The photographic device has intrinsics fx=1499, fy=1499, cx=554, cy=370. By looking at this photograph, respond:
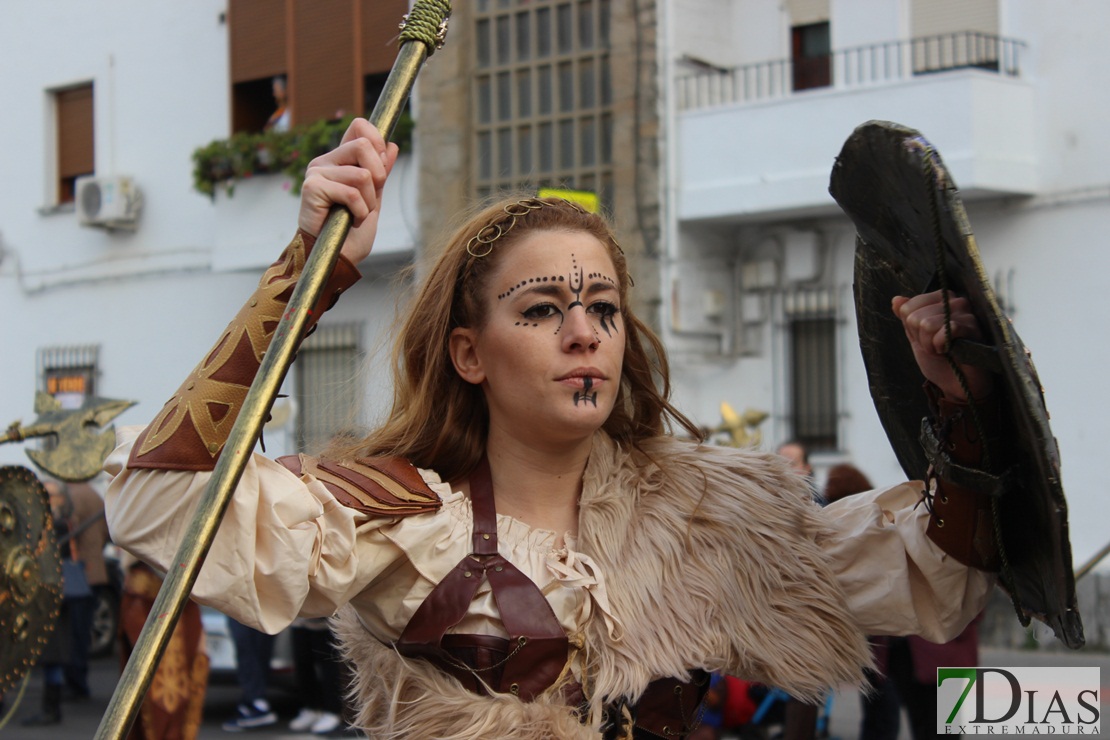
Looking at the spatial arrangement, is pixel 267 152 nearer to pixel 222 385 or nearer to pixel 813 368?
pixel 813 368

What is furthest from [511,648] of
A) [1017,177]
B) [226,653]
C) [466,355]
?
[1017,177]

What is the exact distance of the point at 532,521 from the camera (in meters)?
3.09

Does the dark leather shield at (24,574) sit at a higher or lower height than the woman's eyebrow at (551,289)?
lower

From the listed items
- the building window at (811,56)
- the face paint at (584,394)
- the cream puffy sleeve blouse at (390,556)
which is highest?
the building window at (811,56)

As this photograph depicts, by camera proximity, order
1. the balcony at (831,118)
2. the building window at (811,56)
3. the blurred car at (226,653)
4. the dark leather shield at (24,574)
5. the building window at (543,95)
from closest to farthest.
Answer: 1. the dark leather shield at (24,574)
2. the blurred car at (226,653)
3. the balcony at (831,118)
4. the building window at (811,56)
5. the building window at (543,95)

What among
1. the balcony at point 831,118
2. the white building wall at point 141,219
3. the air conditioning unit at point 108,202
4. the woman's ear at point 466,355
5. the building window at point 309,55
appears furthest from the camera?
the air conditioning unit at point 108,202

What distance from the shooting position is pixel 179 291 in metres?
17.3

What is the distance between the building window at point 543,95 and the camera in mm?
14047

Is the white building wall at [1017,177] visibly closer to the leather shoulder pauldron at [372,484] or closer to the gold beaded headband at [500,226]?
the gold beaded headband at [500,226]

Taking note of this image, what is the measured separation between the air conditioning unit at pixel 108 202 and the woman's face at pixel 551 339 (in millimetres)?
14964

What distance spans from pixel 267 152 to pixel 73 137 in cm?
370

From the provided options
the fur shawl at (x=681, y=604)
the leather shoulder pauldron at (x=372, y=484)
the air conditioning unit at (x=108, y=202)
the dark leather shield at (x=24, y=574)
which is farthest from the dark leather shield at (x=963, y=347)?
the air conditioning unit at (x=108, y=202)

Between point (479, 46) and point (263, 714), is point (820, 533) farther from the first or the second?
point (479, 46)

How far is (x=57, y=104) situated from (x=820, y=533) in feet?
56.0
